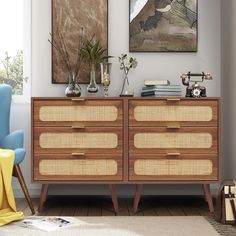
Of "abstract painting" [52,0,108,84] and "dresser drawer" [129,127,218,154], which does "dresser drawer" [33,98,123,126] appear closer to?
"dresser drawer" [129,127,218,154]

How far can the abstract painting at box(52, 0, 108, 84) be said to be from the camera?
4.45 metres

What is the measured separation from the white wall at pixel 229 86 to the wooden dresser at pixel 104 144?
0.31m

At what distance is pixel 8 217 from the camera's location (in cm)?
335

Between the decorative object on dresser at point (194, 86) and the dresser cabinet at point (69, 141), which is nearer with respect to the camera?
the dresser cabinet at point (69, 141)

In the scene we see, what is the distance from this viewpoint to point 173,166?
393 centimetres

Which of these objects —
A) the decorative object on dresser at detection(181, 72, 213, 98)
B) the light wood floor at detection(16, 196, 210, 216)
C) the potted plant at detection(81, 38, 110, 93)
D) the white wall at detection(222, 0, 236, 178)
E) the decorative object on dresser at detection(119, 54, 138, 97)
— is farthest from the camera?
the decorative object on dresser at detection(119, 54, 138, 97)

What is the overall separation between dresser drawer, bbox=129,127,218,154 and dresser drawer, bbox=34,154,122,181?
10.1 inches

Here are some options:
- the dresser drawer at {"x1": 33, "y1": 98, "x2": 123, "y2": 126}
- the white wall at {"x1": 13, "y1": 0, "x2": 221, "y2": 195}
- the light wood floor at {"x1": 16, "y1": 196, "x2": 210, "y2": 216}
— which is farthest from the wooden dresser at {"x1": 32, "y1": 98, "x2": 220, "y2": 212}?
the white wall at {"x1": 13, "y1": 0, "x2": 221, "y2": 195}

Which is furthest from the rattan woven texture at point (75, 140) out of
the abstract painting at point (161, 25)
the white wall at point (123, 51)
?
the abstract painting at point (161, 25)

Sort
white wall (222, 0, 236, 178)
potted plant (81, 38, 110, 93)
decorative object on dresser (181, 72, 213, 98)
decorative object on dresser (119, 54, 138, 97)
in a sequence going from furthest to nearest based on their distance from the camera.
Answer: decorative object on dresser (119, 54, 138, 97) → potted plant (81, 38, 110, 93) → white wall (222, 0, 236, 178) → decorative object on dresser (181, 72, 213, 98)

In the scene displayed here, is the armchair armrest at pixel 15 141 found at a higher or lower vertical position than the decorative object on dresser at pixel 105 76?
lower

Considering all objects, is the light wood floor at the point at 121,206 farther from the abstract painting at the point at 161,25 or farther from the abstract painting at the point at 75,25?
the abstract painting at the point at 161,25

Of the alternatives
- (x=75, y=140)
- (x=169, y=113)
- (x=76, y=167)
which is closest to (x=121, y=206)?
A: (x=76, y=167)

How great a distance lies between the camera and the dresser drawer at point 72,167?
3926 mm
